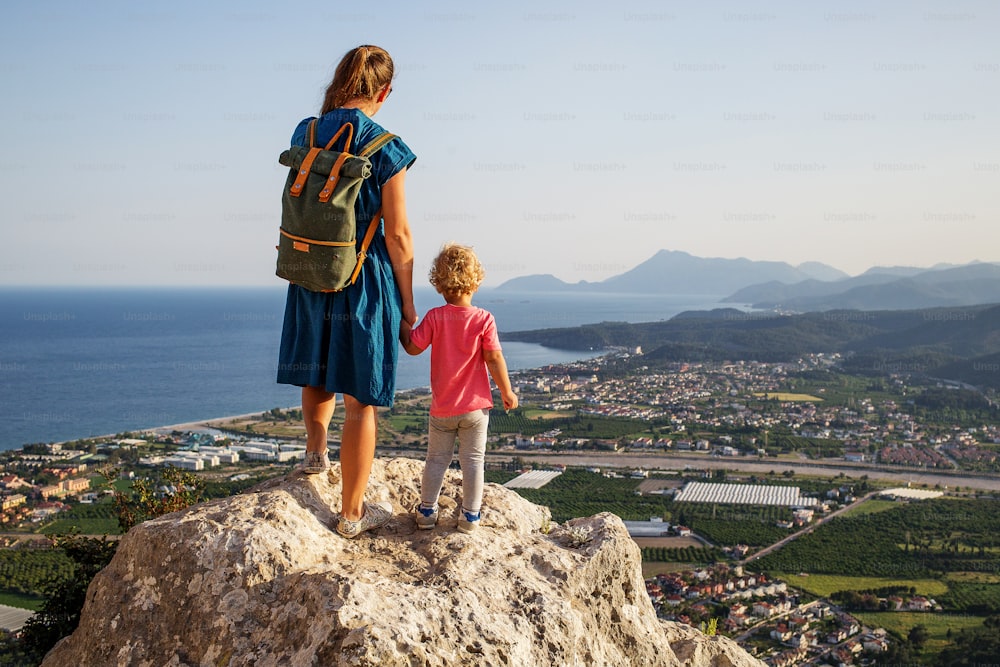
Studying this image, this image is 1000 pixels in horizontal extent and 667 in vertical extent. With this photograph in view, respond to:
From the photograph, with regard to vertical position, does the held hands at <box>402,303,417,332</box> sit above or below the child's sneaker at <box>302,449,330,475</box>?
above

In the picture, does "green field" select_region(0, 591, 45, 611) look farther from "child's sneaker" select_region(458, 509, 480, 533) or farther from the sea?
the sea

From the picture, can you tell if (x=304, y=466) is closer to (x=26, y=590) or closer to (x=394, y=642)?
(x=394, y=642)

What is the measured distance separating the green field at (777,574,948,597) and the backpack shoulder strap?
2146 centimetres

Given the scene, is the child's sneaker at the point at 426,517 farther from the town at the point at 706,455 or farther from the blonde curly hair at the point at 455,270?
the town at the point at 706,455

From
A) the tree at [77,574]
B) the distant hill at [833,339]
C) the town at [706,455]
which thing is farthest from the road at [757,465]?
the distant hill at [833,339]

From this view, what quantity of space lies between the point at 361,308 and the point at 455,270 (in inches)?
17.4

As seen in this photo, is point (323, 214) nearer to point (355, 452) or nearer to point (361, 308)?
point (361, 308)

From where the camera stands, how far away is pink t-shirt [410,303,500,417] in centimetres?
365

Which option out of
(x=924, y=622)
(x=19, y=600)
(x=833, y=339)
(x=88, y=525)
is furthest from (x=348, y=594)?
(x=833, y=339)

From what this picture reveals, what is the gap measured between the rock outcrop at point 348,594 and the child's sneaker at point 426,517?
0.04 metres

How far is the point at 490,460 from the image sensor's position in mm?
34375

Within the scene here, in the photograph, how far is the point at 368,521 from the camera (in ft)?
12.4

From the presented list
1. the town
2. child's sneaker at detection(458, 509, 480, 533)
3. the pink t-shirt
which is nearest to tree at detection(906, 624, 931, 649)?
the town

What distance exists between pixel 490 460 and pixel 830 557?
1429 cm
